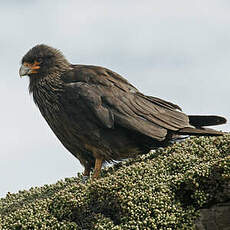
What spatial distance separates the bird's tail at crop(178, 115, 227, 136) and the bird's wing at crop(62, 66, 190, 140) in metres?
0.13

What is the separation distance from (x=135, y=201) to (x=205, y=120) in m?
2.90

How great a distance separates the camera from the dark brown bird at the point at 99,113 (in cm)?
791

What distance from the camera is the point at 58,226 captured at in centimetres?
634

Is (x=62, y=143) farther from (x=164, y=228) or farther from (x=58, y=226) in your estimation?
(x=164, y=228)

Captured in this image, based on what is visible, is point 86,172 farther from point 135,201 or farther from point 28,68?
point 135,201

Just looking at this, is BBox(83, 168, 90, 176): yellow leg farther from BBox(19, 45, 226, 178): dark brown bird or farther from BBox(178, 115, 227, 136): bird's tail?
BBox(178, 115, 227, 136): bird's tail

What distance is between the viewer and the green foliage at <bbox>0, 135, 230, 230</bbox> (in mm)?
6246

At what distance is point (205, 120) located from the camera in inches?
343

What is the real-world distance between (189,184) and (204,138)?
1955mm

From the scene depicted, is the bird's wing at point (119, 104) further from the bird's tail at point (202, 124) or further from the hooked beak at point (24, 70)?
the hooked beak at point (24, 70)

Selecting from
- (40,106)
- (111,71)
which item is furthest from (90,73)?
(40,106)

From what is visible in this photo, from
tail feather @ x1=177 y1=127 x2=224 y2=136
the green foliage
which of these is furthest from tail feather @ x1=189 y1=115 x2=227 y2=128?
the green foliage

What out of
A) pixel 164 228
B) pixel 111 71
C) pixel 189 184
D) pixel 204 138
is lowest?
pixel 164 228

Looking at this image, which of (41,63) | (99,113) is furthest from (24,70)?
(99,113)
